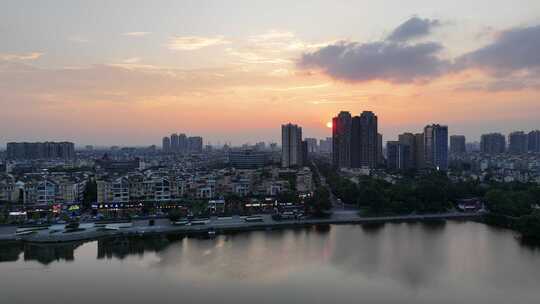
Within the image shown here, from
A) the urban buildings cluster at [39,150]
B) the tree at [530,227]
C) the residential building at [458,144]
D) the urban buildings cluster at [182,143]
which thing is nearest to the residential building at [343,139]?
the tree at [530,227]

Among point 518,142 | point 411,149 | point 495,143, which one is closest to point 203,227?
point 411,149

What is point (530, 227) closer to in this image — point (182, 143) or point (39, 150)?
point (39, 150)

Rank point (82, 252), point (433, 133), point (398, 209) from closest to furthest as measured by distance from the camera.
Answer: point (82, 252), point (398, 209), point (433, 133)

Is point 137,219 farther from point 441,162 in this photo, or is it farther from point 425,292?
point 441,162

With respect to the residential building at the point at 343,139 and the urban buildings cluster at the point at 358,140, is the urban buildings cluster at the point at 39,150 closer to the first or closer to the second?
the residential building at the point at 343,139

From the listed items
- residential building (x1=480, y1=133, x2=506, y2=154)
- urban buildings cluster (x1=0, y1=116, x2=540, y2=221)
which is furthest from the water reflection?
residential building (x1=480, y1=133, x2=506, y2=154)

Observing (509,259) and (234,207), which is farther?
(234,207)

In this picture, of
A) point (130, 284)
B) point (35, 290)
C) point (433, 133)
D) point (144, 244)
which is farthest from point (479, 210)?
point (433, 133)
